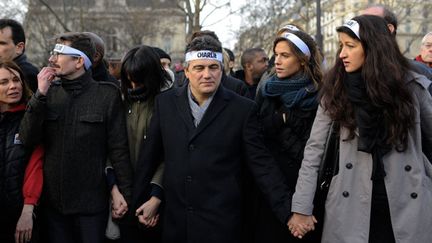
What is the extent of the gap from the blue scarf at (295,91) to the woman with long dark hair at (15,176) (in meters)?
1.92

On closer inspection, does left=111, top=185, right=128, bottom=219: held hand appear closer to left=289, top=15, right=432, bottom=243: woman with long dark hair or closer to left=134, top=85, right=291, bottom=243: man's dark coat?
left=134, top=85, right=291, bottom=243: man's dark coat

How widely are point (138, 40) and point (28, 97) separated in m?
31.4

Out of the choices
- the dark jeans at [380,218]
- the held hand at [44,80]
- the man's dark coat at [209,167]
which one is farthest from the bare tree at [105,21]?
the dark jeans at [380,218]

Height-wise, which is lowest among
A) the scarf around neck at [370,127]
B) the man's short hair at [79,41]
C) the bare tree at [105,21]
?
the scarf around neck at [370,127]

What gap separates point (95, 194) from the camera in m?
3.86

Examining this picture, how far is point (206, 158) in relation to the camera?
3.57m

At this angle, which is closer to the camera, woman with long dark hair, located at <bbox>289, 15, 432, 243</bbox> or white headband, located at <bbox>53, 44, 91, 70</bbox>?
woman with long dark hair, located at <bbox>289, 15, 432, 243</bbox>

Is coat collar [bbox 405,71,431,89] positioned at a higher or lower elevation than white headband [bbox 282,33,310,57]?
lower

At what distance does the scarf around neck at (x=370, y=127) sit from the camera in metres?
3.22

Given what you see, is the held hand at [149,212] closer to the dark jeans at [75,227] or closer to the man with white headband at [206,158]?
the man with white headband at [206,158]

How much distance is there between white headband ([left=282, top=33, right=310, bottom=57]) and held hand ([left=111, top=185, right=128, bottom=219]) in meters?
1.82

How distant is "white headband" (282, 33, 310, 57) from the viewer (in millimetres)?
3955

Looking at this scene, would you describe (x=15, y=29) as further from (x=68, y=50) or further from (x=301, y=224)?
(x=301, y=224)

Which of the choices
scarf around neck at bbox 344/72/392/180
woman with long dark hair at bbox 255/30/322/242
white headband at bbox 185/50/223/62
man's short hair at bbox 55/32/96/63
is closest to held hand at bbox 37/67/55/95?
man's short hair at bbox 55/32/96/63
